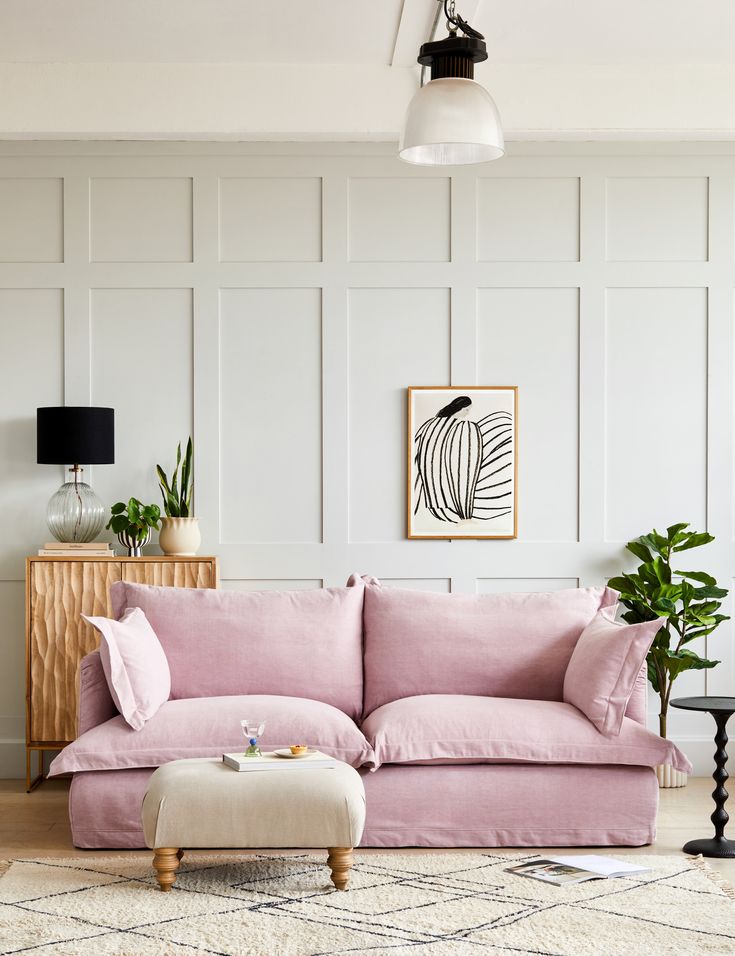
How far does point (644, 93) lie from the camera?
196 inches

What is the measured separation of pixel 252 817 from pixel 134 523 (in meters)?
1.99

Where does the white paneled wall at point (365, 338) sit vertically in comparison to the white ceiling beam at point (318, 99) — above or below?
below

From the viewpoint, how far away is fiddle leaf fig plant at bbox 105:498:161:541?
4.88 m

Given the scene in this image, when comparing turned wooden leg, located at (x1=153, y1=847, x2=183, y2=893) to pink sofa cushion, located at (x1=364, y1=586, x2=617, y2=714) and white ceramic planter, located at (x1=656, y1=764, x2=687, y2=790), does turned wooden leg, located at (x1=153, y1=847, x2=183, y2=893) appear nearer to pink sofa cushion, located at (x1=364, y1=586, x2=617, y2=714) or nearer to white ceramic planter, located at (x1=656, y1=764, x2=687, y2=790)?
pink sofa cushion, located at (x1=364, y1=586, x2=617, y2=714)

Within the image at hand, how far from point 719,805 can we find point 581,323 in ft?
7.78

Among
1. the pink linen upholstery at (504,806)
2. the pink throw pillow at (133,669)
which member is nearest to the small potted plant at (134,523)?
the pink throw pillow at (133,669)

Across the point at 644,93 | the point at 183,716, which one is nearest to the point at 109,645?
the point at 183,716

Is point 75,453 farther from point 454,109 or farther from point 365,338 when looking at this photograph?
point 454,109

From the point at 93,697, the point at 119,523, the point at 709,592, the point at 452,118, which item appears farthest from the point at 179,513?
the point at 452,118

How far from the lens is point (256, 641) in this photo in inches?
169

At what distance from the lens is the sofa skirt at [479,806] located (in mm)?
3721

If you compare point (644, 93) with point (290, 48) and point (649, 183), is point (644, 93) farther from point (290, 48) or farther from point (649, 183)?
point (290, 48)

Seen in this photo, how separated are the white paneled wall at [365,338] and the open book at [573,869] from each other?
172 cm

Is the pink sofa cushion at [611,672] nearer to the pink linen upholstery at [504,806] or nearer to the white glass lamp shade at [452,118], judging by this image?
the pink linen upholstery at [504,806]
